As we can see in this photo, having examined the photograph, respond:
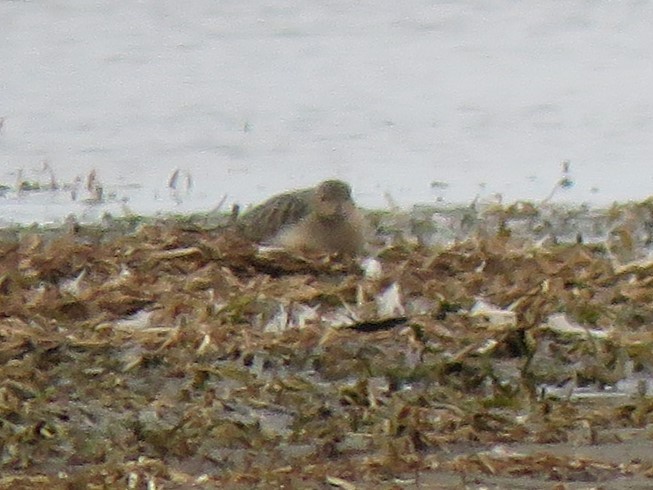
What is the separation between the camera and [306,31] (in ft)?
46.2

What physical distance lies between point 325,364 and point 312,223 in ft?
7.13

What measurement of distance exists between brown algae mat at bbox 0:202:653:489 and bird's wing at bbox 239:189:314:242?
234 millimetres

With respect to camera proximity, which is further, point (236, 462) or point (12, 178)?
point (12, 178)

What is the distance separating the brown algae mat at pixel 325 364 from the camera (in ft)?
16.9

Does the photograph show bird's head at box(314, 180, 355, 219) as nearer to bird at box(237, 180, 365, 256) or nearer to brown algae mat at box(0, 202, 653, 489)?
bird at box(237, 180, 365, 256)

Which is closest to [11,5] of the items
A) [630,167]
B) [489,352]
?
[630,167]

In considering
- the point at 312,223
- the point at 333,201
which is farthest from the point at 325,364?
the point at 333,201

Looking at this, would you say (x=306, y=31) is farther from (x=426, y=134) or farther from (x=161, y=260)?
(x=161, y=260)

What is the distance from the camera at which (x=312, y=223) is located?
8.19m

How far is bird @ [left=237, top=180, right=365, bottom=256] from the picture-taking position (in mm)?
7961

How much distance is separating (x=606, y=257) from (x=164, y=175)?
3641mm

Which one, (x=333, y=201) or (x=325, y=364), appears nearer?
(x=325, y=364)

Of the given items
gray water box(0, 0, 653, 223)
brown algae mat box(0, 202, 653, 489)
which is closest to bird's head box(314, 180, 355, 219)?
brown algae mat box(0, 202, 653, 489)

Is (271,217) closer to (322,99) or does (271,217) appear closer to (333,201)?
(333,201)
